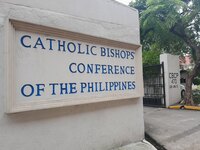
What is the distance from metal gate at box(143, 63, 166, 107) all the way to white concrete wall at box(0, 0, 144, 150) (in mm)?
5325

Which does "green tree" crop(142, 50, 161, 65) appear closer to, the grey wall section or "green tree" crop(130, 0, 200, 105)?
"green tree" crop(130, 0, 200, 105)

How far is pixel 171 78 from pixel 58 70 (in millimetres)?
7598

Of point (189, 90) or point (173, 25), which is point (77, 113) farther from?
point (189, 90)

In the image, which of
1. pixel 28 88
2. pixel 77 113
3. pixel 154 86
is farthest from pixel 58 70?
pixel 154 86

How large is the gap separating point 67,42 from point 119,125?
6.33 ft

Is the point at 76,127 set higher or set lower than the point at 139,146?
higher

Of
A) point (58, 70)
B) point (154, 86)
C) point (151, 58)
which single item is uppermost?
point (151, 58)

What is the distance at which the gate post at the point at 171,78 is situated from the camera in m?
9.09

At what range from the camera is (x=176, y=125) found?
222 inches

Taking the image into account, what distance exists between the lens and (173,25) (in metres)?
8.52

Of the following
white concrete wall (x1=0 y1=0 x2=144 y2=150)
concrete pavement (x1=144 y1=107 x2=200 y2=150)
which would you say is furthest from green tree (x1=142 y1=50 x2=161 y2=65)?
white concrete wall (x1=0 y1=0 x2=144 y2=150)

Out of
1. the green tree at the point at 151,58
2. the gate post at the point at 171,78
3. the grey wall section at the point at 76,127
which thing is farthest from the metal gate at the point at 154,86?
the grey wall section at the point at 76,127

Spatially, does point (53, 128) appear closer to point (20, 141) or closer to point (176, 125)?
point (20, 141)

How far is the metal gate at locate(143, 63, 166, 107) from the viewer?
9.29m
